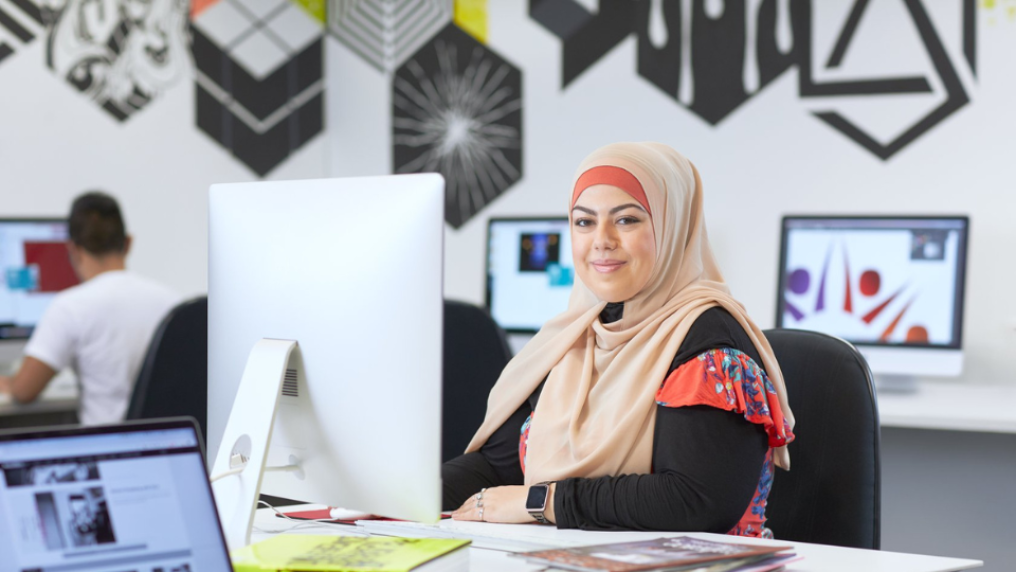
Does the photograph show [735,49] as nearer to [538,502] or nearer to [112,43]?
[112,43]

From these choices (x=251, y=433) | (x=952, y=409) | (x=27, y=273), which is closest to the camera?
(x=251, y=433)

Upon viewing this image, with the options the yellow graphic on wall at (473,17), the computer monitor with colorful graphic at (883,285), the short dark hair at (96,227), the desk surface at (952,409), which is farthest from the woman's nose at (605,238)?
the yellow graphic on wall at (473,17)

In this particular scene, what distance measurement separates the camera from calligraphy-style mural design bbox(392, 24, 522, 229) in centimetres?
381

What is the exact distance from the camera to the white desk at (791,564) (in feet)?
3.59

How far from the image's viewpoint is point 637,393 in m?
1.45

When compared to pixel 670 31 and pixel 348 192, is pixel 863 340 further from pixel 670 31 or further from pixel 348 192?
pixel 348 192

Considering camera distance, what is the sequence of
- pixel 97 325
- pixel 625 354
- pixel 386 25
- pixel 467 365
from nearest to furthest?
pixel 625 354 < pixel 467 365 < pixel 97 325 < pixel 386 25

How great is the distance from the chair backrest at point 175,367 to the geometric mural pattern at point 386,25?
2163 millimetres

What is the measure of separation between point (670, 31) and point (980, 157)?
1.12 meters

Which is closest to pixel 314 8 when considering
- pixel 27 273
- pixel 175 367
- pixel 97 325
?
pixel 27 273

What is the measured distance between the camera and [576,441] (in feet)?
4.86

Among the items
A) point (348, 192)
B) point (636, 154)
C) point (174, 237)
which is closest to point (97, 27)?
point (174, 237)

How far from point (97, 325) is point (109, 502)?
2086 millimetres

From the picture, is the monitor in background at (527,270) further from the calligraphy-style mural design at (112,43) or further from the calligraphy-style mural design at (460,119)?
the calligraphy-style mural design at (112,43)
